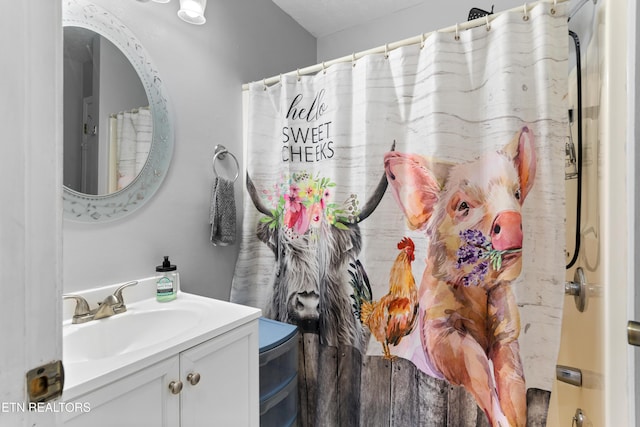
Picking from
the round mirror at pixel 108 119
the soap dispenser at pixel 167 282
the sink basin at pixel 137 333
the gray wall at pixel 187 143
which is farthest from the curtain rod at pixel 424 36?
the sink basin at pixel 137 333

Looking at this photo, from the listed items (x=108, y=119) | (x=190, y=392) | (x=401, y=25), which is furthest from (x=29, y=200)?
(x=401, y=25)

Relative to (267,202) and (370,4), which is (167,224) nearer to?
(267,202)

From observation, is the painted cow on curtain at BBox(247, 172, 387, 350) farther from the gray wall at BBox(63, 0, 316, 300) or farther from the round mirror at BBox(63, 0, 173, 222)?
the round mirror at BBox(63, 0, 173, 222)

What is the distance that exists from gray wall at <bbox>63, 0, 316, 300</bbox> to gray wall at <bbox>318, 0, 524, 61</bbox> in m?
0.59

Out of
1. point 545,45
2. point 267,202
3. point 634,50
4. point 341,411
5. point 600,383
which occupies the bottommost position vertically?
point 341,411

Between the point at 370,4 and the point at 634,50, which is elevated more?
the point at 370,4

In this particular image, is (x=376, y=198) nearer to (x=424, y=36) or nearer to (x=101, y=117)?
(x=424, y=36)

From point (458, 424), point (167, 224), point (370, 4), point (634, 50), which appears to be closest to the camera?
point (634, 50)

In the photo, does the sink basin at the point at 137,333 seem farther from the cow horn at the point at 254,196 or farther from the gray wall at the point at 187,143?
the cow horn at the point at 254,196

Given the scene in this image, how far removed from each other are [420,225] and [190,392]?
3.19 feet

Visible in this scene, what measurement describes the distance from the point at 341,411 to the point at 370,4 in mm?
2339

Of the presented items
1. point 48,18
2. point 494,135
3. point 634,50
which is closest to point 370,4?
point 494,135

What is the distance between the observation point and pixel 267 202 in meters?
1.61

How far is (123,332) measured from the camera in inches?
39.8
